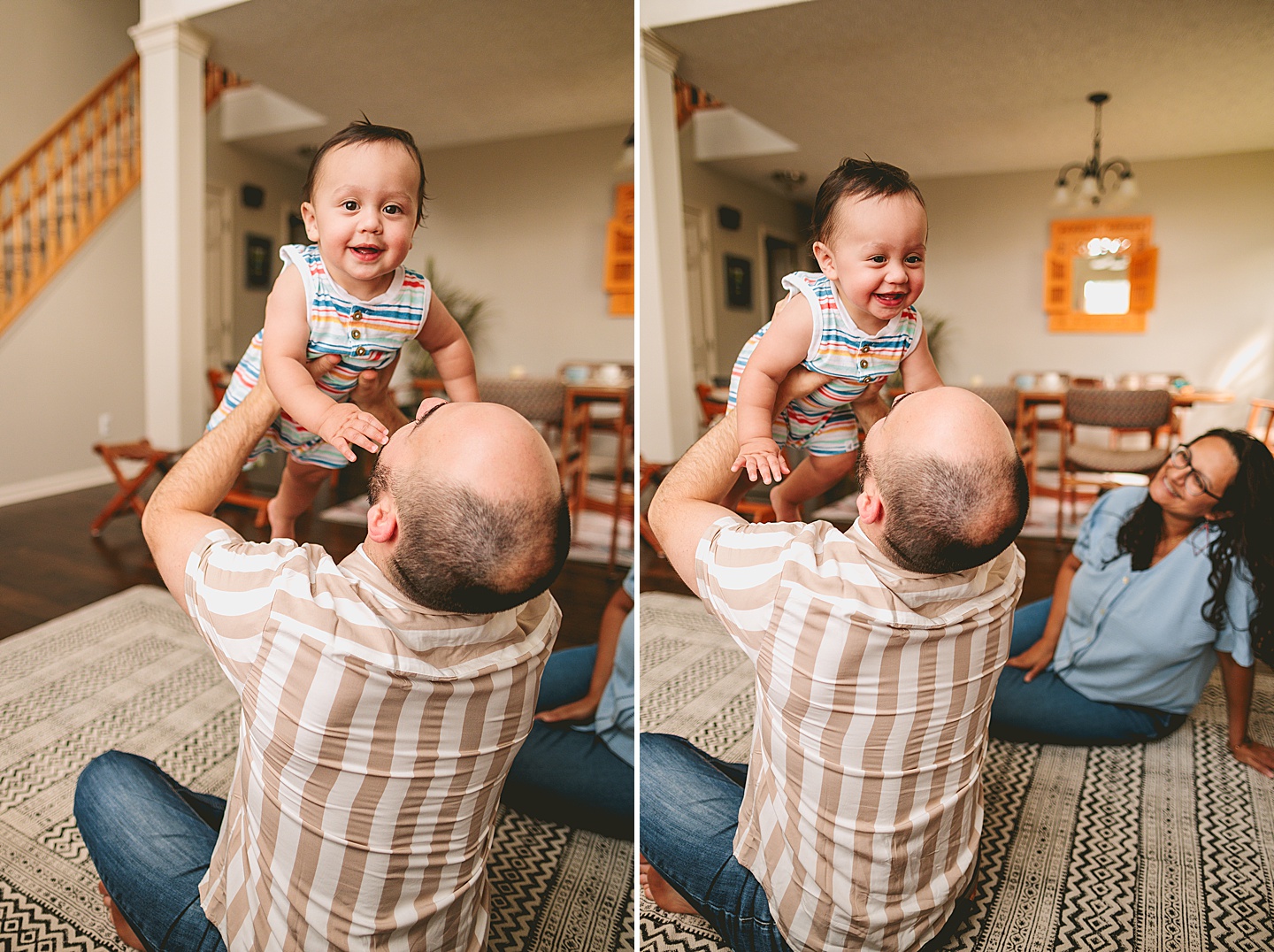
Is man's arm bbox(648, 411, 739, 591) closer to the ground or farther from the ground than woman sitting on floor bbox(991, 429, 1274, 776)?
farther from the ground

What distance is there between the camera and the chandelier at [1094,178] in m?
0.80

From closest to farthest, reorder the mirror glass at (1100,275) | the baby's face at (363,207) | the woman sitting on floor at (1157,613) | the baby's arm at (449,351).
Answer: the baby's face at (363,207) < the baby's arm at (449,351) < the mirror glass at (1100,275) < the woman sitting on floor at (1157,613)

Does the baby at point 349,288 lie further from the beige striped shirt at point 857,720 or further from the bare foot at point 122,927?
the bare foot at point 122,927

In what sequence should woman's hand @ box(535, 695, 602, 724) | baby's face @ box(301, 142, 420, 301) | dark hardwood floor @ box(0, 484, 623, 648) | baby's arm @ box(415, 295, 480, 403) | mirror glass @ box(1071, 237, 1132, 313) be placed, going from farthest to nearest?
woman's hand @ box(535, 695, 602, 724) → dark hardwood floor @ box(0, 484, 623, 648) → mirror glass @ box(1071, 237, 1132, 313) → baby's arm @ box(415, 295, 480, 403) → baby's face @ box(301, 142, 420, 301)

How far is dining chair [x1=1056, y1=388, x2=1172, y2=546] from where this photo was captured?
0.88m

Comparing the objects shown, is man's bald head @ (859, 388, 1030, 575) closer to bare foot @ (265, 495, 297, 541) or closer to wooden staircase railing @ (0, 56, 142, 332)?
bare foot @ (265, 495, 297, 541)

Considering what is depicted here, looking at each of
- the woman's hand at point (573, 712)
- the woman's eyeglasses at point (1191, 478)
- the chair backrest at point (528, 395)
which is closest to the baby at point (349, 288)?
the chair backrest at point (528, 395)

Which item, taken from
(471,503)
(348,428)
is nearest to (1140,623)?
(471,503)

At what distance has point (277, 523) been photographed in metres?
0.79

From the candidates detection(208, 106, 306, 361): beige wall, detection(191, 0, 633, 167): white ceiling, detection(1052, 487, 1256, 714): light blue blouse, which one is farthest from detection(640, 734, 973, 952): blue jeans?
detection(191, 0, 633, 167): white ceiling

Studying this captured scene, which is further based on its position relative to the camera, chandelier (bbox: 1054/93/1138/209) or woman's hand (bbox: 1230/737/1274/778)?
woman's hand (bbox: 1230/737/1274/778)

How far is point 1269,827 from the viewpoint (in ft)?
2.99

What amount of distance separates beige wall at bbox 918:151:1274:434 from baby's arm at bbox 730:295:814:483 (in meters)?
0.13

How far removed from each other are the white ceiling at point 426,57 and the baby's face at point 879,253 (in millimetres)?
417
